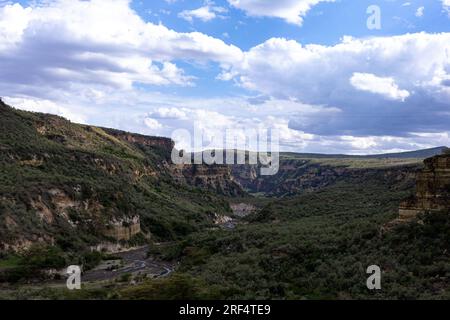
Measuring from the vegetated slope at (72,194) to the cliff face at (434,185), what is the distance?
4826 cm

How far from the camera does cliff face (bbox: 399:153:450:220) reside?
40.3 metres

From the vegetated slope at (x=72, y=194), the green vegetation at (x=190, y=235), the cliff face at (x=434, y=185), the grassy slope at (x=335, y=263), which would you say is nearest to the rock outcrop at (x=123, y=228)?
the vegetated slope at (x=72, y=194)

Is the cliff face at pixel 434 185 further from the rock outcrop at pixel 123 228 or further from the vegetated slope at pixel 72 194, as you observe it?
the rock outcrop at pixel 123 228

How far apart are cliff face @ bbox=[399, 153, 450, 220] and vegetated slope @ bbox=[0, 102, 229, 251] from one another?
48262mm

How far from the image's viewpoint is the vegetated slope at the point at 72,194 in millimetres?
77688

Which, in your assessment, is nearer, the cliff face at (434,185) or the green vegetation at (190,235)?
the green vegetation at (190,235)

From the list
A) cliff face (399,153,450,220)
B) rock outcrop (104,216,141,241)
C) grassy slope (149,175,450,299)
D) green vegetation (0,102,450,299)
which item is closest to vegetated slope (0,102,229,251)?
rock outcrop (104,216,141,241)

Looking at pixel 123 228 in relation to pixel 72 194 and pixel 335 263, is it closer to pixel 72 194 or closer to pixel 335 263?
pixel 72 194

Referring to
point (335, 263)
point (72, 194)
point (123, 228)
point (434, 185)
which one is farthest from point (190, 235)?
point (434, 185)

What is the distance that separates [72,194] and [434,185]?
209ft

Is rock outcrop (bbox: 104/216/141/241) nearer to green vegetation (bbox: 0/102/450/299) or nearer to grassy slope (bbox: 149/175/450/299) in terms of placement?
green vegetation (bbox: 0/102/450/299)

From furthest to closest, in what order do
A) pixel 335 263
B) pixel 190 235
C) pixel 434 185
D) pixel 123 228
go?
pixel 123 228 → pixel 190 235 → pixel 434 185 → pixel 335 263

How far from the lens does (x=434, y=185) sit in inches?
1598

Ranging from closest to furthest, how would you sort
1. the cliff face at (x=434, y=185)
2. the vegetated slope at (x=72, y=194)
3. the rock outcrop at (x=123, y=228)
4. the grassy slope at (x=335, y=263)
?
the grassy slope at (x=335, y=263) → the cliff face at (x=434, y=185) → the vegetated slope at (x=72, y=194) → the rock outcrop at (x=123, y=228)
